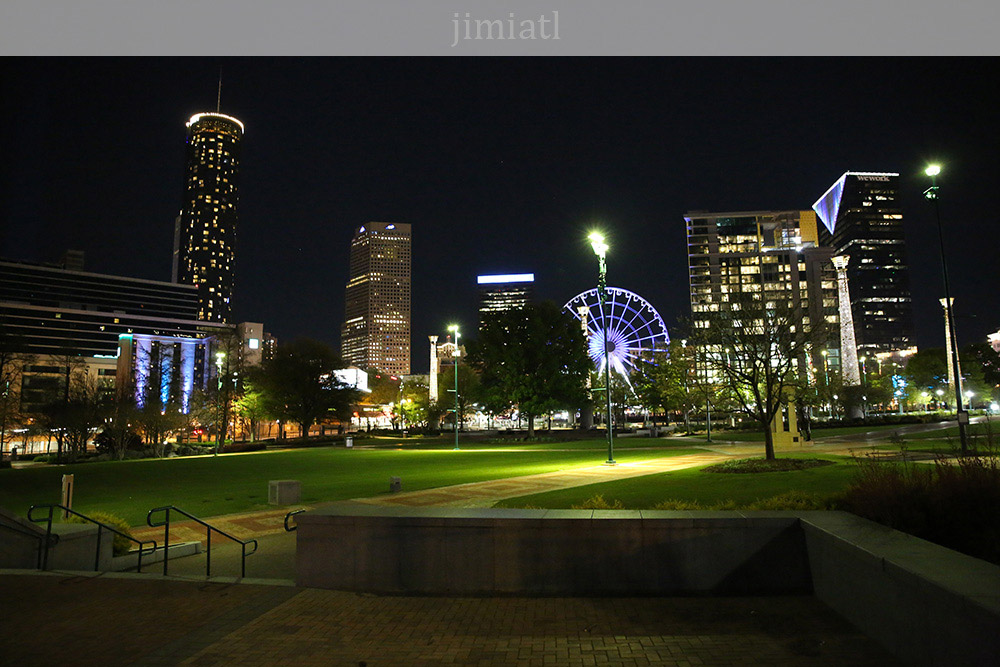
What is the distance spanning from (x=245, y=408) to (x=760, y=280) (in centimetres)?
13912

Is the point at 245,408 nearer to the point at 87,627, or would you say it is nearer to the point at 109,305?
the point at 87,627

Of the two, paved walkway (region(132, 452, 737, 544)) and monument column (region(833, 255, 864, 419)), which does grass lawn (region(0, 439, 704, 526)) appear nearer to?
paved walkway (region(132, 452, 737, 544))

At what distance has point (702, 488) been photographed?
15258 millimetres

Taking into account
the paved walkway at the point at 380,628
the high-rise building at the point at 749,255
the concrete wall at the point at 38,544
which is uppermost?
the high-rise building at the point at 749,255

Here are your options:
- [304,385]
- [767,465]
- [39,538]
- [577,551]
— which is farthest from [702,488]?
[304,385]

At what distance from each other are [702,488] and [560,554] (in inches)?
330

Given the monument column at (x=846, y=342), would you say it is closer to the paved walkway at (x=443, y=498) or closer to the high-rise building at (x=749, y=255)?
the high-rise building at (x=749, y=255)

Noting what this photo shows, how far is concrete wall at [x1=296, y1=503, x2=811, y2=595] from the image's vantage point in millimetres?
7938

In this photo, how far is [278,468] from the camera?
32.6m

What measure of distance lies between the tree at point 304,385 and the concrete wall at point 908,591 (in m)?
70.7

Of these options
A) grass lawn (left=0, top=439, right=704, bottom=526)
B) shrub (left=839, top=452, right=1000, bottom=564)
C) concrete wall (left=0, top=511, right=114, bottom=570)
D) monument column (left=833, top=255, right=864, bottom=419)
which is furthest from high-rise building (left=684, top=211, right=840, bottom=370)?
concrete wall (left=0, top=511, right=114, bottom=570)

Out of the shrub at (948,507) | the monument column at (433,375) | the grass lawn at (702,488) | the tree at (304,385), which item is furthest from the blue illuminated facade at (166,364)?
the shrub at (948,507)

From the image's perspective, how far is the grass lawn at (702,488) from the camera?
13.4m

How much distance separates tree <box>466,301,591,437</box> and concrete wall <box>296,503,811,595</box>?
49.6 m
